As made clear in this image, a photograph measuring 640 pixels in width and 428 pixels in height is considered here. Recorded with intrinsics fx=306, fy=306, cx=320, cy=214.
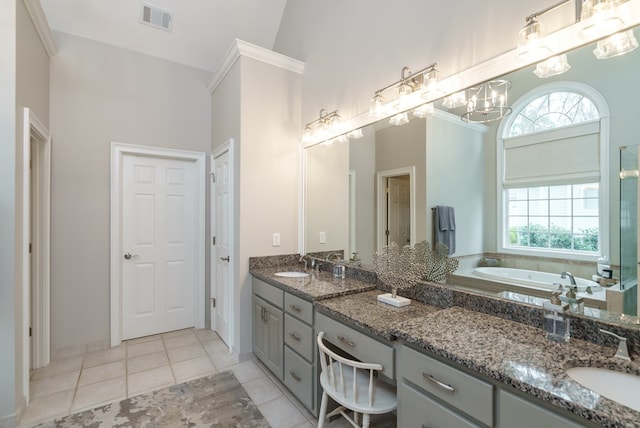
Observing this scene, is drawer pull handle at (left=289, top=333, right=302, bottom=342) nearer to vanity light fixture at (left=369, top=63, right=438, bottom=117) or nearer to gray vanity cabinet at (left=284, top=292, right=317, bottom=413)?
gray vanity cabinet at (left=284, top=292, right=317, bottom=413)

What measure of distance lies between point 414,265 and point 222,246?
7.09 ft

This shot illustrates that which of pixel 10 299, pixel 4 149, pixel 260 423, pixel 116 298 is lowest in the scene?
pixel 260 423

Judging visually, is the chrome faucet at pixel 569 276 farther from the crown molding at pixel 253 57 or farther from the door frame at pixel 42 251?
the door frame at pixel 42 251

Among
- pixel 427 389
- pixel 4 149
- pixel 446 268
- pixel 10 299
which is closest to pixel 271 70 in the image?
pixel 4 149

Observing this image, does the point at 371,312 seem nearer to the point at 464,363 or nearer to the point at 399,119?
the point at 464,363

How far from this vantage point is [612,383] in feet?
3.33

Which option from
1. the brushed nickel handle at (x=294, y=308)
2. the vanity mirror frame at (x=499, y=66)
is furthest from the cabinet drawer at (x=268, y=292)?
the vanity mirror frame at (x=499, y=66)

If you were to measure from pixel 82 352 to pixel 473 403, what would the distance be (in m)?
3.52

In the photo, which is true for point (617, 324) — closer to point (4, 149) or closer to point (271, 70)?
point (271, 70)

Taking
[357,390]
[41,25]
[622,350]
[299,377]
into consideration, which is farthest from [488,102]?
[41,25]

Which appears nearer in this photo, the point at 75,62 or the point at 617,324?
the point at 617,324

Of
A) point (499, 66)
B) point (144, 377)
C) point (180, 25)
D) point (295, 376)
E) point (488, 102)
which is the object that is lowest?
point (144, 377)

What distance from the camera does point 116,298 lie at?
3.15 m

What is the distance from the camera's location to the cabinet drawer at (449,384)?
3.38 ft
